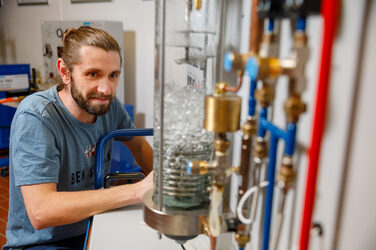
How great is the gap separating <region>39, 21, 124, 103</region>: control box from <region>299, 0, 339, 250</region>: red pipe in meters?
2.36

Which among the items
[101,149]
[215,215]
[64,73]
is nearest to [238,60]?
[215,215]

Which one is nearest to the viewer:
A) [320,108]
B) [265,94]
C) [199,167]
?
[320,108]

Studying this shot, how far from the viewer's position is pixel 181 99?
670 mm

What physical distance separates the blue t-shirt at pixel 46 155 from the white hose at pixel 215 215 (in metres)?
0.66

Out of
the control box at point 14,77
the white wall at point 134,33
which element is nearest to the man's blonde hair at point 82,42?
the white wall at point 134,33

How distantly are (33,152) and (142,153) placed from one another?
58cm

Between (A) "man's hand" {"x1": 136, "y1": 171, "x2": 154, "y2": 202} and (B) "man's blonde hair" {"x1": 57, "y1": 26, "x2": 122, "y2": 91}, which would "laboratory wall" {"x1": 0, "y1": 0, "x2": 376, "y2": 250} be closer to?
(A) "man's hand" {"x1": 136, "y1": 171, "x2": 154, "y2": 202}

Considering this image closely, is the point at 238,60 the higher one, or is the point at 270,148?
the point at 238,60

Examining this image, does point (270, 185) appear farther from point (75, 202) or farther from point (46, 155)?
point (46, 155)

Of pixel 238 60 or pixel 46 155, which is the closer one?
pixel 238 60

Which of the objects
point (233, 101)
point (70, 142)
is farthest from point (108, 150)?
point (233, 101)

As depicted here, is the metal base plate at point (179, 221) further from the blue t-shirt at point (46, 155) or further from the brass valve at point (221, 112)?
the blue t-shirt at point (46, 155)

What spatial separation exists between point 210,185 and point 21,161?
71 cm

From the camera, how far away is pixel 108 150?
5.16 ft
